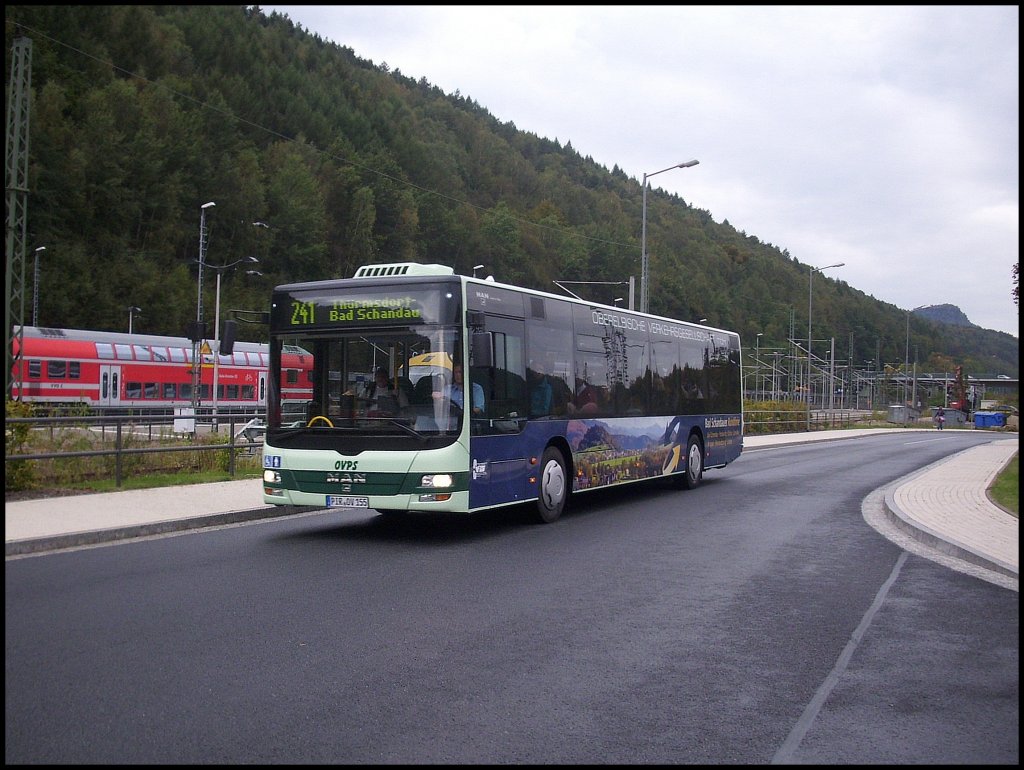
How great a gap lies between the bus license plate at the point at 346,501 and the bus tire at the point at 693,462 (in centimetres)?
858

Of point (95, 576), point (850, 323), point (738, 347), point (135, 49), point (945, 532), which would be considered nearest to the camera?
point (95, 576)

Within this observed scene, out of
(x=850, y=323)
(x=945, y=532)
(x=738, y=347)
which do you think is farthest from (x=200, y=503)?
(x=850, y=323)

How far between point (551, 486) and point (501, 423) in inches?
70.6

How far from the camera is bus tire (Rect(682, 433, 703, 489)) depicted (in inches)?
716

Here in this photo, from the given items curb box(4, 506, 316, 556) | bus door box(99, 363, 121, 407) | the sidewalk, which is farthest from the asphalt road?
bus door box(99, 363, 121, 407)

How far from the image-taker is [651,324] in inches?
660

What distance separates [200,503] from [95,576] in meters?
4.71

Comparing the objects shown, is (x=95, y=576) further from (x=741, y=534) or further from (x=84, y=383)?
(x=84, y=383)

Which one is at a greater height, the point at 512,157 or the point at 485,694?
the point at 512,157

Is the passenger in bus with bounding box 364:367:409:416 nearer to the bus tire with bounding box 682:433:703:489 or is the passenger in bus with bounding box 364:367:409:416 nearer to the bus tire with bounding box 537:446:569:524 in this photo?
the bus tire with bounding box 537:446:569:524

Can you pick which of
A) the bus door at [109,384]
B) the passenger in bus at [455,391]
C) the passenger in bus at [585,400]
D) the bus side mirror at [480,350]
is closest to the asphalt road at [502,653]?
the passenger in bus at [455,391]

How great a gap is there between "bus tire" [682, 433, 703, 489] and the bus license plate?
28.1 ft

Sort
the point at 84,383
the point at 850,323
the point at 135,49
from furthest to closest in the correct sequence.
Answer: the point at 850,323, the point at 84,383, the point at 135,49

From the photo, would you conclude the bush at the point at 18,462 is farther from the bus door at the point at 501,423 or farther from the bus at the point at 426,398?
the bus door at the point at 501,423
